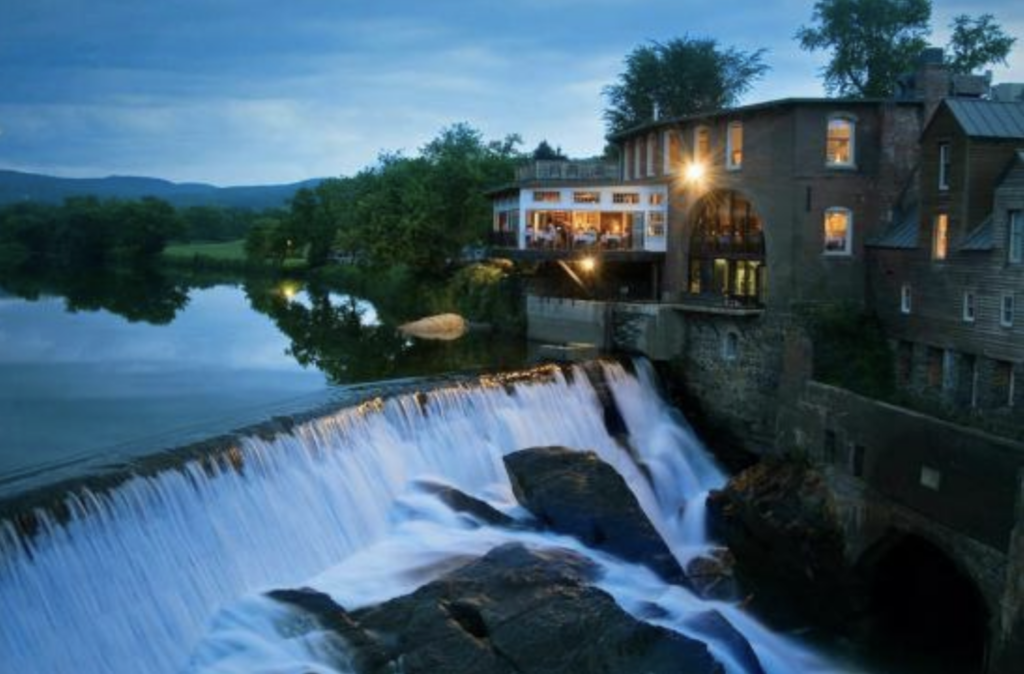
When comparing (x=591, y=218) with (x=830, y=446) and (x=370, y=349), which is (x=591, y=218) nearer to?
(x=370, y=349)

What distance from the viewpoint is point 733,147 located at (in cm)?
3894

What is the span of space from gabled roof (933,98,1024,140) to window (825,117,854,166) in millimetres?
5935

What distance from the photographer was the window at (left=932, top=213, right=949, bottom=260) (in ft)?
99.2

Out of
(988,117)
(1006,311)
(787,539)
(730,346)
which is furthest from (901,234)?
(787,539)

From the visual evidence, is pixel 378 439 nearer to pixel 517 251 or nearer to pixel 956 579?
pixel 956 579

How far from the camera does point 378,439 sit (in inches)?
1056

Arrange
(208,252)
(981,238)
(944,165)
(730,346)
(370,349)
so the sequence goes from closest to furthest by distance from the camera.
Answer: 1. (981,238)
2. (944,165)
3. (730,346)
4. (370,349)
5. (208,252)

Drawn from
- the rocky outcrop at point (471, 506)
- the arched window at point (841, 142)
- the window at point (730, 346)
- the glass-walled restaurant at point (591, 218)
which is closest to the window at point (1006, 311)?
the arched window at point (841, 142)

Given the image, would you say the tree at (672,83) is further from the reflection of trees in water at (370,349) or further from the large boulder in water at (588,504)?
the large boulder in water at (588,504)

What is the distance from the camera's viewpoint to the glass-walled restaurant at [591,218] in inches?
1788

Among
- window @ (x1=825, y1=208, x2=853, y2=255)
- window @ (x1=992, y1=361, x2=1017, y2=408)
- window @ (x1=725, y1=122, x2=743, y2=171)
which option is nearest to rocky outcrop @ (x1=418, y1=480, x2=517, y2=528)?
window @ (x1=992, y1=361, x2=1017, y2=408)

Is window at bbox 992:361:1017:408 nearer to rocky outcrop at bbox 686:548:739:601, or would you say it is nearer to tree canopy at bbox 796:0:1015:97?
rocky outcrop at bbox 686:548:739:601

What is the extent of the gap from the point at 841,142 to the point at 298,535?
2304 cm

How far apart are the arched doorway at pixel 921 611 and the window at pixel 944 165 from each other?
10.6 m
